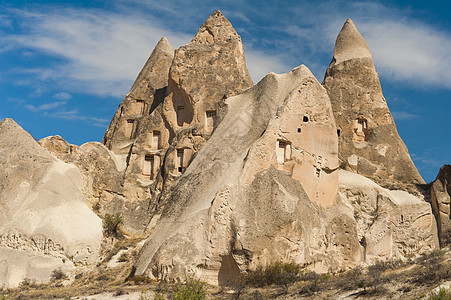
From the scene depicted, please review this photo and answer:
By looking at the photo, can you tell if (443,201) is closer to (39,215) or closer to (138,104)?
(138,104)

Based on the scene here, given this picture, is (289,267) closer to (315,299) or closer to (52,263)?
(315,299)

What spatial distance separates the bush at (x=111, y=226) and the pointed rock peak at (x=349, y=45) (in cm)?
1514

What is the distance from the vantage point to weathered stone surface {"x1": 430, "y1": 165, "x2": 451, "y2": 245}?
32.7m

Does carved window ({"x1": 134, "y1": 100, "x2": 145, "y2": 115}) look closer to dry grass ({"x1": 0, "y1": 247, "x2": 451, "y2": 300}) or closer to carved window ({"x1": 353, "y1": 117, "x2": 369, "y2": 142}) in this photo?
carved window ({"x1": 353, "y1": 117, "x2": 369, "y2": 142})

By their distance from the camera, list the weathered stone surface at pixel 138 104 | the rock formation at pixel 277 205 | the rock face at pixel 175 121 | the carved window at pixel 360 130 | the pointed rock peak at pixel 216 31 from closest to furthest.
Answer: the rock formation at pixel 277 205
the rock face at pixel 175 121
the carved window at pixel 360 130
the pointed rock peak at pixel 216 31
the weathered stone surface at pixel 138 104

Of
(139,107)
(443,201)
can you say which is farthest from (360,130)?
(139,107)

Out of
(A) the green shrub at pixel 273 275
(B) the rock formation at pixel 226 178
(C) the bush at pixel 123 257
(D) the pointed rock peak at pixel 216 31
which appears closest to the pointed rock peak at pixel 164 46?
(B) the rock formation at pixel 226 178

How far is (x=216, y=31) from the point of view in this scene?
38.8m

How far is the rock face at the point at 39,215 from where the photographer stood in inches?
1209

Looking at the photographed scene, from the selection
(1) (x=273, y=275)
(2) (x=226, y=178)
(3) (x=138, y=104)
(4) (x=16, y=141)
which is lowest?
(1) (x=273, y=275)

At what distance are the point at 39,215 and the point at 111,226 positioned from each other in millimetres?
3188

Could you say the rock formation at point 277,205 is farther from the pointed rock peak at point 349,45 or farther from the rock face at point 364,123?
the pointed rock peak at point 349,45

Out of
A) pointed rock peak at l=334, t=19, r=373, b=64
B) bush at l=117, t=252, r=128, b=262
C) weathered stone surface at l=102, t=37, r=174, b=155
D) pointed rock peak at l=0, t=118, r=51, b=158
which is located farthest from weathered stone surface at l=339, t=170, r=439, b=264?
pointed rock peak at l=0, t=118, r=51, b=158

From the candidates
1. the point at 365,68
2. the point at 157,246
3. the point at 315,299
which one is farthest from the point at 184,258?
the point at 365,68
